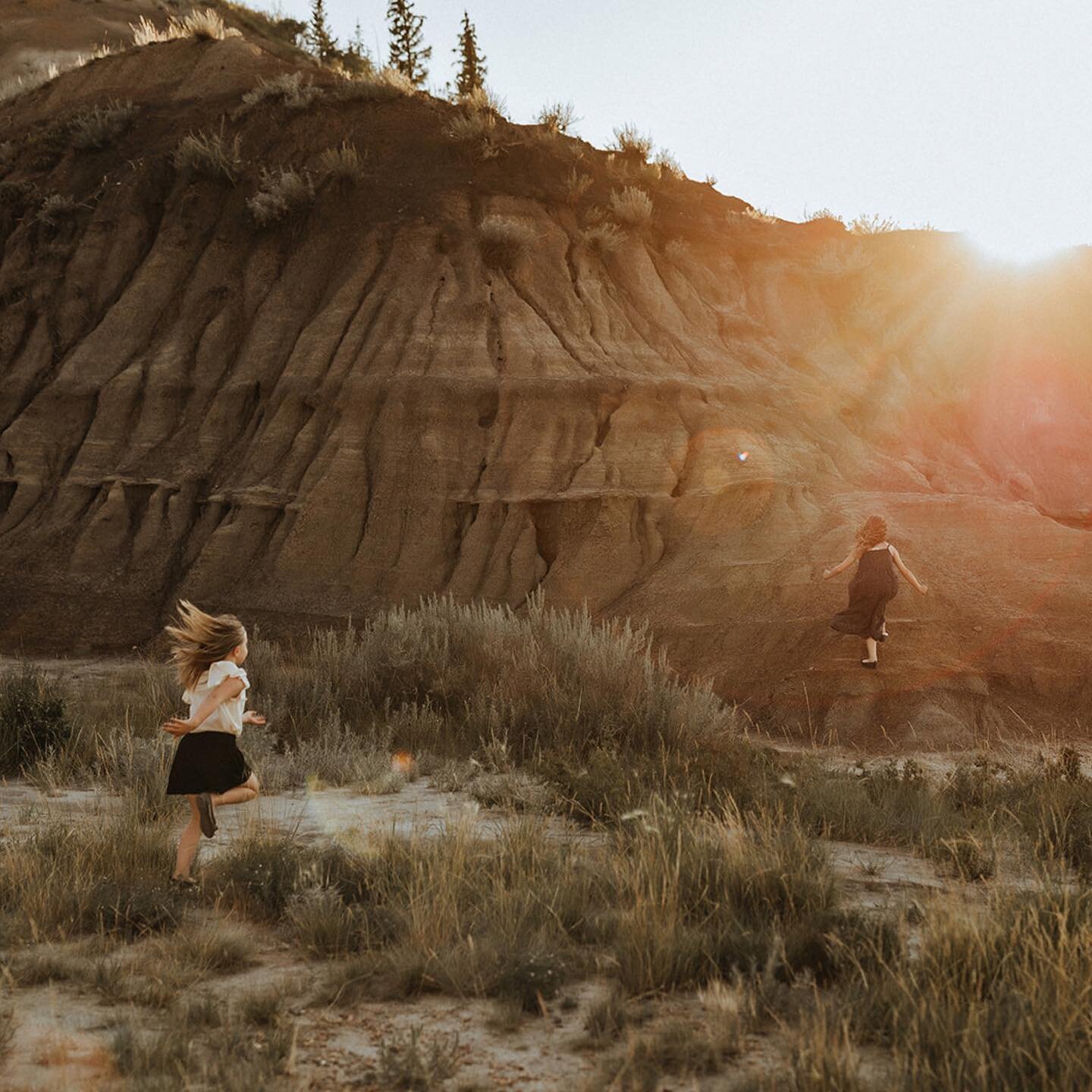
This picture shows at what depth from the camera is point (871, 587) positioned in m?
12.7

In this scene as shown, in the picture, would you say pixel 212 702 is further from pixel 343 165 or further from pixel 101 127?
pixel 101 127

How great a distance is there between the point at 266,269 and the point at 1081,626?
1492cm

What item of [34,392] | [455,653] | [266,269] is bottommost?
[455,653]

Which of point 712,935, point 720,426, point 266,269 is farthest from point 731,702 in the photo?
point 266,269

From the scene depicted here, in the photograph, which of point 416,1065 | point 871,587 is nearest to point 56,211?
Result: point 871,587

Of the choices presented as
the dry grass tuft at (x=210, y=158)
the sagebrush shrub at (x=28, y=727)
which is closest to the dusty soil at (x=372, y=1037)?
the sagebrush shrub at (x=28, y=727)

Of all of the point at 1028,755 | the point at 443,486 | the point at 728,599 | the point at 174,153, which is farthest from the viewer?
the point at 174,153

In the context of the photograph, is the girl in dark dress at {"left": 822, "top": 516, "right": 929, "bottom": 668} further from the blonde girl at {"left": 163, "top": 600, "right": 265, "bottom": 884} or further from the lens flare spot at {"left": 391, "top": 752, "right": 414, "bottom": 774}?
the blonde girl at {"left": 163, "top": 600, "right": 265, "bottom": 884}

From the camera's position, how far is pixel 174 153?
22203 millimetres

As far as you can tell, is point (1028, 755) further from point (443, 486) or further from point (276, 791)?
point (443, 486)

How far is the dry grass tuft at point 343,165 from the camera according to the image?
20469mm

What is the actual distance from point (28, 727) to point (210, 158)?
1474 centimetres

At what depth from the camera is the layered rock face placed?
46.5ft

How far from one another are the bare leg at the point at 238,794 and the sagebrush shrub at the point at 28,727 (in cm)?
363
